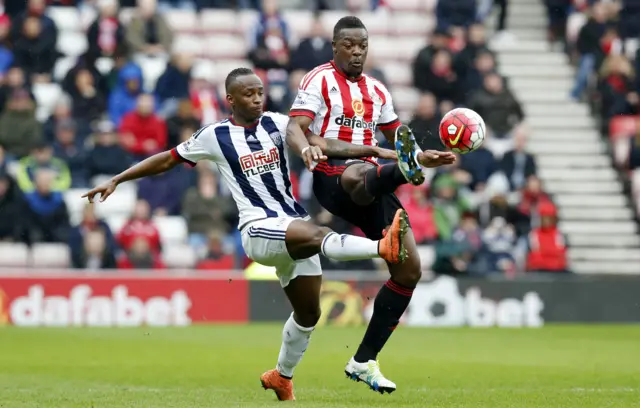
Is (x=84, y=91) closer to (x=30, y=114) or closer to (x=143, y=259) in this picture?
(x=30, y=114)

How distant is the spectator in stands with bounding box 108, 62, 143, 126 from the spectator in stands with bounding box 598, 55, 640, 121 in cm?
812

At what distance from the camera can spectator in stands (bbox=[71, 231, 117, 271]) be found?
1833cm

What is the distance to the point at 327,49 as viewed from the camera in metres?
21.0

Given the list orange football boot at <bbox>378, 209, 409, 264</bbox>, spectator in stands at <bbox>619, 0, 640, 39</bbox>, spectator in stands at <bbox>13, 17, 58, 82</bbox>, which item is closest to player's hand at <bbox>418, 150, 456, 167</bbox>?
orange football boot at <bbox>378, 209, 409, 264</bbox>

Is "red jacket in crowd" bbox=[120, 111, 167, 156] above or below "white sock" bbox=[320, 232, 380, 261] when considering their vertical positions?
below

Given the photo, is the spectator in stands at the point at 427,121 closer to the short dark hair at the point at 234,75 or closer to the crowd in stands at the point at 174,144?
the crowd in stands at the point at 174,144

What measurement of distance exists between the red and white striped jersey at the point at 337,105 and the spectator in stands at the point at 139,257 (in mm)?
9394

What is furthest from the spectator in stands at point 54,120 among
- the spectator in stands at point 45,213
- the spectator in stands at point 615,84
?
the spectator in stands at point 615,84

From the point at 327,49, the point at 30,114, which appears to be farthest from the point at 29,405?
the point at 327,49

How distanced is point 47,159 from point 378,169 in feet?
35.6

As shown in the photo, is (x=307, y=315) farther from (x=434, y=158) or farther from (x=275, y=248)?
(x=434, y=158)

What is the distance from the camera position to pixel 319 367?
1248 cm

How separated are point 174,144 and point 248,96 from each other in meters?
10.7

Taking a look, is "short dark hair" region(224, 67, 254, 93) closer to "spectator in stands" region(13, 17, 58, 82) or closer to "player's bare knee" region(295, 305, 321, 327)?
"player's bare knee" region(295, 305, 321, 327)
